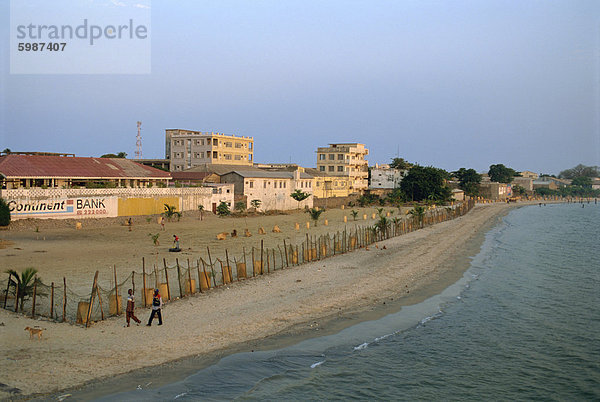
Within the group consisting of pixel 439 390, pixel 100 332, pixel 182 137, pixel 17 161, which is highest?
pixel 182 137

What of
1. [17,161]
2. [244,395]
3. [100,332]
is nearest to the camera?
[244,395]

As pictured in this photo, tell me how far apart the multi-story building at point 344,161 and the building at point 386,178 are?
673cm

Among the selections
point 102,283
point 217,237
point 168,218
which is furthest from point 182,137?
point 102,283

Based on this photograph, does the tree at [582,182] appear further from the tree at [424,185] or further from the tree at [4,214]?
the tree at [4,214]

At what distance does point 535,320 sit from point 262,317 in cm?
1234

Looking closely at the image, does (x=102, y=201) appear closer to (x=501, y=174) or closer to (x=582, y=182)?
(x=501, y=174)

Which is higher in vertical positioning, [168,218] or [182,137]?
[182,137]

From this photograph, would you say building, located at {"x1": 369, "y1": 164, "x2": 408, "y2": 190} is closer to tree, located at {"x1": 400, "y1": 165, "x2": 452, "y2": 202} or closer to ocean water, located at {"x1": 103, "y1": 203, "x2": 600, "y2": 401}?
tree, located at {"x1": 400, "y1": 165, "x2": 452, "y2": 202}

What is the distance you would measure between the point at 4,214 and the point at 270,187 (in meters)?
35.7

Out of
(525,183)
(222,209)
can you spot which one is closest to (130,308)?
(222,209)

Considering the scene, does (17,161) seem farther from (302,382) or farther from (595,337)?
(595,337)

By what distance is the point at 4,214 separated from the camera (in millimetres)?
37875

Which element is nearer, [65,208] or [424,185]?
[65,208]

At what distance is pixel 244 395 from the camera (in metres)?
14.7
